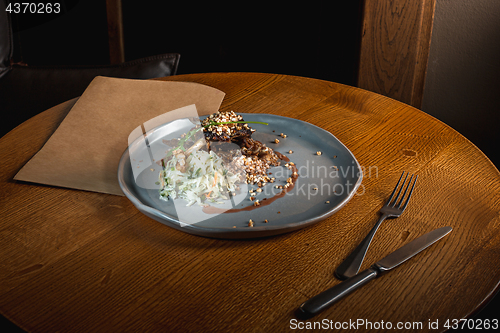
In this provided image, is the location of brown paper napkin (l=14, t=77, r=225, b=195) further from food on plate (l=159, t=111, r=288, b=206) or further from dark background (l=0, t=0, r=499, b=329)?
dark background (l=0, t=0, r=499, b=329)

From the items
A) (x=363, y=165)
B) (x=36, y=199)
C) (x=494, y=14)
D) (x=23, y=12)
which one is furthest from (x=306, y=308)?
(x=23, y=12)

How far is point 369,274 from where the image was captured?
69 cm

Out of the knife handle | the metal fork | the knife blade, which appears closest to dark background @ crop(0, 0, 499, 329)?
the metal fork

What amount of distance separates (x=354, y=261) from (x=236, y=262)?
0.74 ft

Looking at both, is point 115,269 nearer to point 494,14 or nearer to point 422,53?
point 422,53

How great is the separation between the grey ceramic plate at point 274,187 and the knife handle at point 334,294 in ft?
0.50

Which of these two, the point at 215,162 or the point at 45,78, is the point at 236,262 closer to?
the point at 215,162

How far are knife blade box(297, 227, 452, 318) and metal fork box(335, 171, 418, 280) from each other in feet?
0.08

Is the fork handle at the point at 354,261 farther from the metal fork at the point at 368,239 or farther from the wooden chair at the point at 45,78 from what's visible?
the wooden chair at the point at 45,78

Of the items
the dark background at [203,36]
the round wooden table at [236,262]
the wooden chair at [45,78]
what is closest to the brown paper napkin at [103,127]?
the round wooden table at [236,262]

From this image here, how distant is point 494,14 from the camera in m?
2.04

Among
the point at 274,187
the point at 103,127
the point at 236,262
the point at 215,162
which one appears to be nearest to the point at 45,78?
the point at 103,127

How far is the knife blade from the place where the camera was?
64 centimetres

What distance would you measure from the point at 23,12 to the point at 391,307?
2998 millimetres
